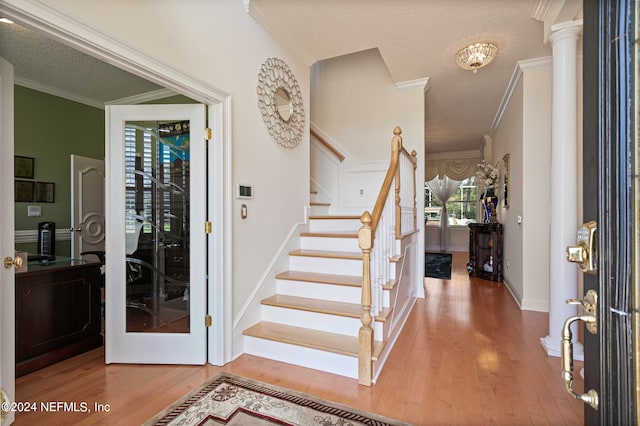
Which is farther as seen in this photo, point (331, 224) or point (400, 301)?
point (331, 224)

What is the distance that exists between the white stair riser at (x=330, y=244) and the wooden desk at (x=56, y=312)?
189 centimetres

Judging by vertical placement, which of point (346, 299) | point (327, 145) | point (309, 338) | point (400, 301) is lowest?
point (309, 338)

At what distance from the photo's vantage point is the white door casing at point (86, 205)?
400cm

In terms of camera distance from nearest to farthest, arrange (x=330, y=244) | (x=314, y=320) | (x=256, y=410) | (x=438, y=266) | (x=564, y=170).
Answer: (x=256, y=410) → (x=564, y=170) → (x=314, y=320) → (x=330, y=244) → (x=438, y=266)

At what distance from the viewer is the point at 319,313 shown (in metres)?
2.40

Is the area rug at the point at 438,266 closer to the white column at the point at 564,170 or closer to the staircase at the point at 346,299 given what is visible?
the staircase at the point at 346,299

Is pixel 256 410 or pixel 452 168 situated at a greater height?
pixel 452 168

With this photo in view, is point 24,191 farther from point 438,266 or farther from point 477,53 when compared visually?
point 438,266

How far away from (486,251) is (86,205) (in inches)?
244

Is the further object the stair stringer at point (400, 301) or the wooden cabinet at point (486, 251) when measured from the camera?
the wooden cabinet at point (486, 251)

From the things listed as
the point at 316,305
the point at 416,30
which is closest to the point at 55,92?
the point at 316,305

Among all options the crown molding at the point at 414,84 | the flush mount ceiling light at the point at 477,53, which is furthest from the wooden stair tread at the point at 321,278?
the crown molding at the point at 414,84

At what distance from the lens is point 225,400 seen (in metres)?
1.82

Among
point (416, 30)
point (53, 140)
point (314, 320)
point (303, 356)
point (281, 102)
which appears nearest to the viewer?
point (303, 356)
